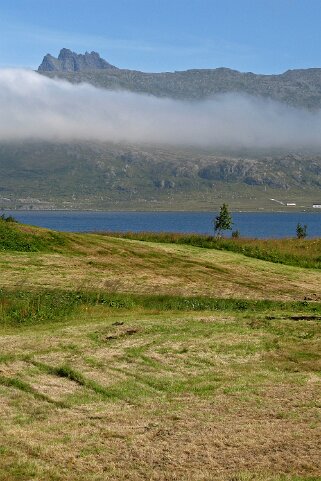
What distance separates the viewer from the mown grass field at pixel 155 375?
14.8 m

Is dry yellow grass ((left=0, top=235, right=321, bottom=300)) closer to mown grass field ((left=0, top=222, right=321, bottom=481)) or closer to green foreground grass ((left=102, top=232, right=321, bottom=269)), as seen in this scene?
mown grass field ((left=0, top=222, right=321, bottom=481))

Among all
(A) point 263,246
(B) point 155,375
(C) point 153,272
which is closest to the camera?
(B) point 155,375

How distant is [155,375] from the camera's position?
22625mm

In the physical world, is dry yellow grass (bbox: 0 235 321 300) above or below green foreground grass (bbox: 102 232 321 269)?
below

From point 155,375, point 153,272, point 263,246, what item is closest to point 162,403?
point 155,375

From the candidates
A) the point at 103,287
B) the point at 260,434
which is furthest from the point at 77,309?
the point at 260,434

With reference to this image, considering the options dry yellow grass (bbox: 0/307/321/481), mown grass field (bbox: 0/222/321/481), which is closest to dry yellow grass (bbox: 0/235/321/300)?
mown grass field (bbox: 0/222/321/481)

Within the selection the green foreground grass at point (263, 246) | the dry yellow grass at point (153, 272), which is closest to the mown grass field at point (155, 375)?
the dry yellow grass at point (153, 272)

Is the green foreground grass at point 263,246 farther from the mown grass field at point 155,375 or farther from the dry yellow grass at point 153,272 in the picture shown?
the mown grass field at point 155,375

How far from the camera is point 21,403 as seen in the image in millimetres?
18953

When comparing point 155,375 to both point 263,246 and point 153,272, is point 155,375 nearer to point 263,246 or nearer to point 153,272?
point 153,272

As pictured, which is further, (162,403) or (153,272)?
(153,272)

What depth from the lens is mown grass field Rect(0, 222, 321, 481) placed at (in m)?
14.8

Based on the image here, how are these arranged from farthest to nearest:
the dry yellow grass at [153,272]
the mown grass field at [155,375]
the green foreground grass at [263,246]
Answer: the green foreground grass at [263,246] → the dry yellow grass at [153,272] → the mown grass field at [155,375]
